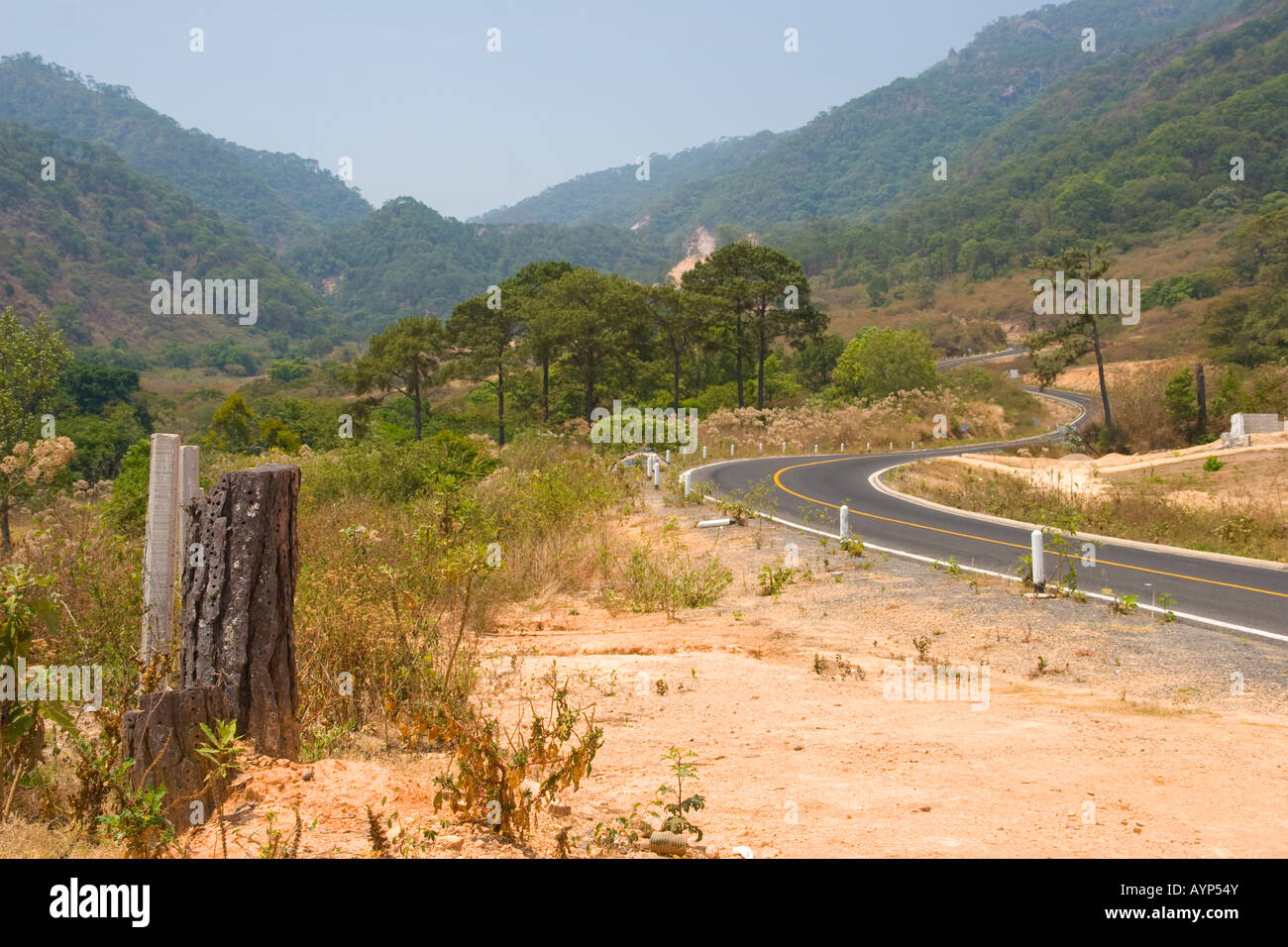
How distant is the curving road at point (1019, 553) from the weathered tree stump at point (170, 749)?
10332 millimetres

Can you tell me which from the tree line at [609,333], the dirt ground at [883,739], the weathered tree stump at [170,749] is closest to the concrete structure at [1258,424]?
the dirt ground at [883,739]

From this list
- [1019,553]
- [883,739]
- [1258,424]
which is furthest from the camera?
[1258,424]

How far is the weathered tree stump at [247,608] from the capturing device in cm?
513

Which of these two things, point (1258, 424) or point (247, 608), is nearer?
point (247, 608)

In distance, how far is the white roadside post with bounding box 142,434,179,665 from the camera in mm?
6012

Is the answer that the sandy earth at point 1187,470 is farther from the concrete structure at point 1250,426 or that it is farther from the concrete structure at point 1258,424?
the concrete structure at point 1258,424

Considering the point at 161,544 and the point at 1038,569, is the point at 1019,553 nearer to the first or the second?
the point at 1038,569

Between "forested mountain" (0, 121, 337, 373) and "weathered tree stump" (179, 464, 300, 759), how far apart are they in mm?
127786

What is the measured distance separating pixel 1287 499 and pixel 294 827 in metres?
25.9

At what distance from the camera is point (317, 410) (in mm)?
58188

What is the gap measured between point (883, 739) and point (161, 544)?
4712mm

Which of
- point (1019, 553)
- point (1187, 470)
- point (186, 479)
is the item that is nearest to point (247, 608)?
point (186, 479)

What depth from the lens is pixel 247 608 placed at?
16.9ft
